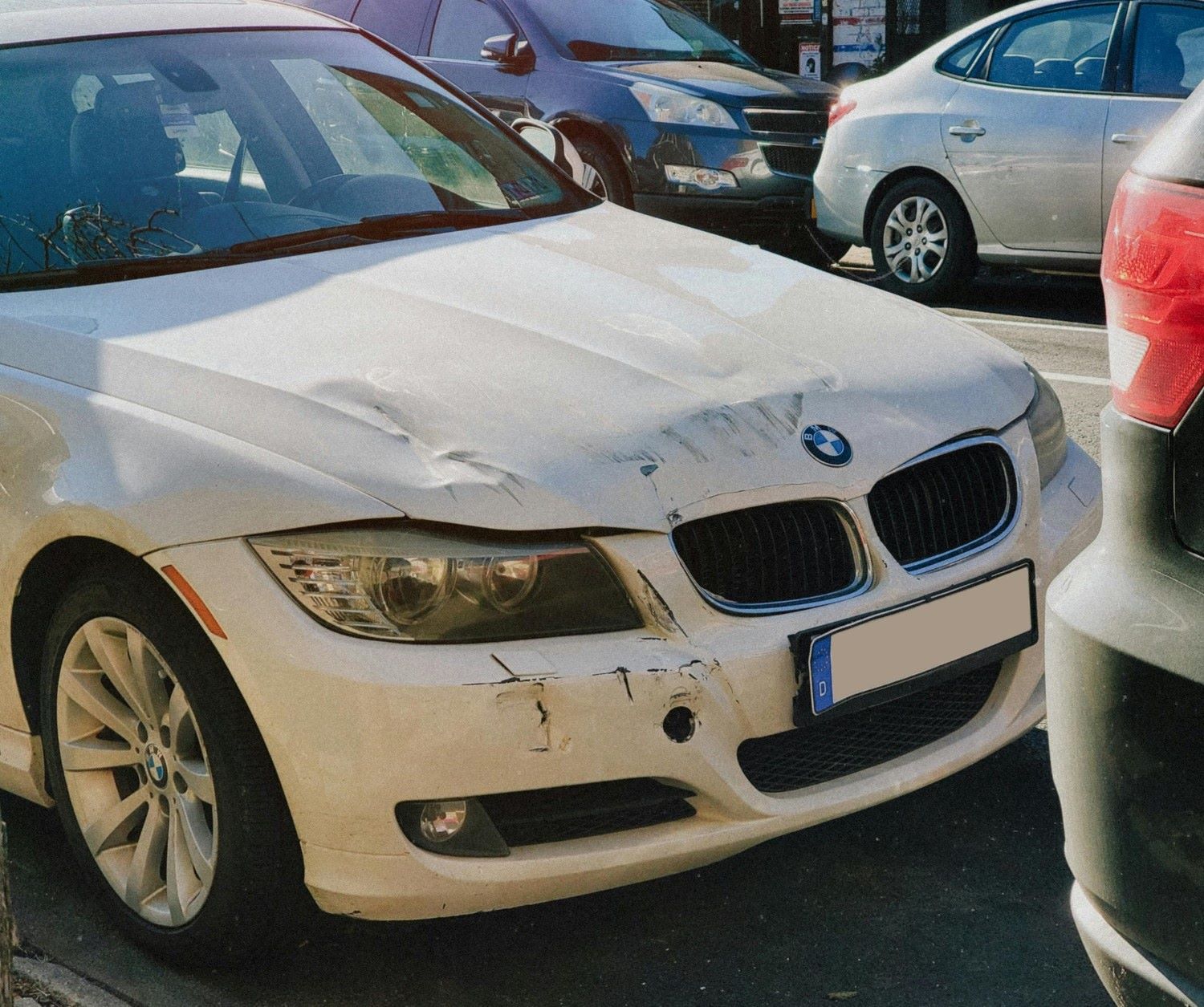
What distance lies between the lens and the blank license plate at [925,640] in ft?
8.90

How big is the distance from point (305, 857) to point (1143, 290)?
4.96 ft

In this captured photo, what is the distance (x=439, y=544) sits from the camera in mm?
2566

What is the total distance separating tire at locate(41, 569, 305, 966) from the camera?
2631mm

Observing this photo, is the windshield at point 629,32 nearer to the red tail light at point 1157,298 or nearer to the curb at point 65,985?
the curb at point 65,985

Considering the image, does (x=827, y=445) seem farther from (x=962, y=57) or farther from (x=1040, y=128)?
(x=962, y=57)

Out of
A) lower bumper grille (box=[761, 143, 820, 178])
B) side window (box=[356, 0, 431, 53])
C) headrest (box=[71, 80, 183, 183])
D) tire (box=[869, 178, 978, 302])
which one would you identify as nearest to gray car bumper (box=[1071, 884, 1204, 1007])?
headrest (box=[71, 80, 183, 183])

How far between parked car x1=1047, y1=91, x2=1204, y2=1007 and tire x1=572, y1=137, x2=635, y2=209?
741cm

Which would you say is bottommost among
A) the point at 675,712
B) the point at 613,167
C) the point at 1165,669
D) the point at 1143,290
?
the point at 613,167

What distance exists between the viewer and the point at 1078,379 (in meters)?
6.96

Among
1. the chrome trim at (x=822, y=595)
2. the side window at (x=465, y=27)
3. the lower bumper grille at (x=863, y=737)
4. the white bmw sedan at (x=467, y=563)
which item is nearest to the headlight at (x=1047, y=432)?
the white bmw sedan at (x=467, y=563)

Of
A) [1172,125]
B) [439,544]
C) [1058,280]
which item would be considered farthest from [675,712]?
[1058,280]

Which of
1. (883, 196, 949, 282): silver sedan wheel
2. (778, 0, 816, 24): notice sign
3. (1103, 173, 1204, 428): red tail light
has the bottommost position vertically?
(778, 0, 816, 24): notice sign

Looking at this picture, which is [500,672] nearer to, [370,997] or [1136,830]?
[370,997]

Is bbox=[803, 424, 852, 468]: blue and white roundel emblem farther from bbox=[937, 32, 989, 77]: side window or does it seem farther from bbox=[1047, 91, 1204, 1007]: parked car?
bbox=[937, 32, 989, 77]: side window
